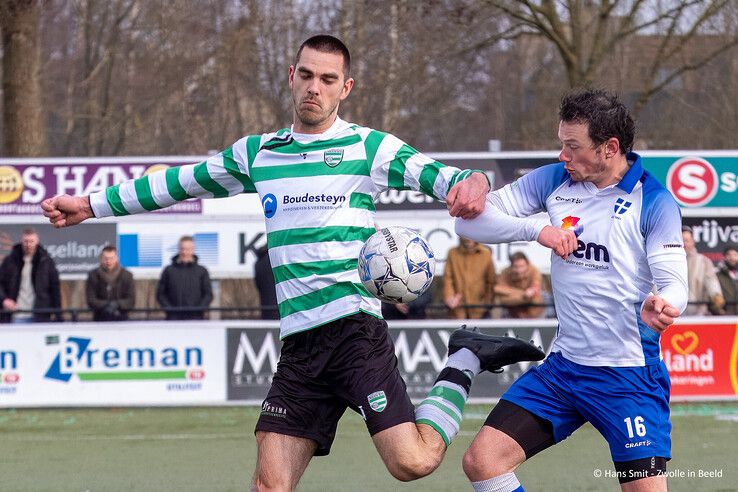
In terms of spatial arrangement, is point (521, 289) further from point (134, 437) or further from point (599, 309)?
point (599, 309)

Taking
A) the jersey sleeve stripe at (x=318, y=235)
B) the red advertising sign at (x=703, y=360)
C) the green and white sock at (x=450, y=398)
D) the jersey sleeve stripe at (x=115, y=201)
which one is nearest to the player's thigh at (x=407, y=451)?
the green and white sock at (x=450, y=398)

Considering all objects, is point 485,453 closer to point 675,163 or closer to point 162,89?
point 675,163

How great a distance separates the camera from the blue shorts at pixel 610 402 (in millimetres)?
4469

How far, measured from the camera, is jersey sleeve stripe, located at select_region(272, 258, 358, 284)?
186 inches

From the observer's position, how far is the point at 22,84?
48.5ft

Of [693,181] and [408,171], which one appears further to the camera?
[693,181]

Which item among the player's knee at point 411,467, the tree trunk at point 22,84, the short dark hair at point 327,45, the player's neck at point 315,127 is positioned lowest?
the player's knee at point 411,467

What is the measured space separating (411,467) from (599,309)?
3.03 feet

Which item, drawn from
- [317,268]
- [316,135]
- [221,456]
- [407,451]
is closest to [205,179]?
[316,135]

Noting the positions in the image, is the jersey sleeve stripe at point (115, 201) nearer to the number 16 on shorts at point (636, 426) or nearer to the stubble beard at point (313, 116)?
the stubble beard at point (313, 116)

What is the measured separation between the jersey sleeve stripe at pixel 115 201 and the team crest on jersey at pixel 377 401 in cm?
131

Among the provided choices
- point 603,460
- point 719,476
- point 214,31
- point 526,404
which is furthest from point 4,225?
point 214,31

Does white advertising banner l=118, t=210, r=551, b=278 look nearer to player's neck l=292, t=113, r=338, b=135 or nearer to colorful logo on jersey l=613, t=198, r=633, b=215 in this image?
player's neck l=292, t=113, r=338, b=135

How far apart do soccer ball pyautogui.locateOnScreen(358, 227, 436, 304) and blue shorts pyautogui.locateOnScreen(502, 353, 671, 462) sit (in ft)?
1.84
